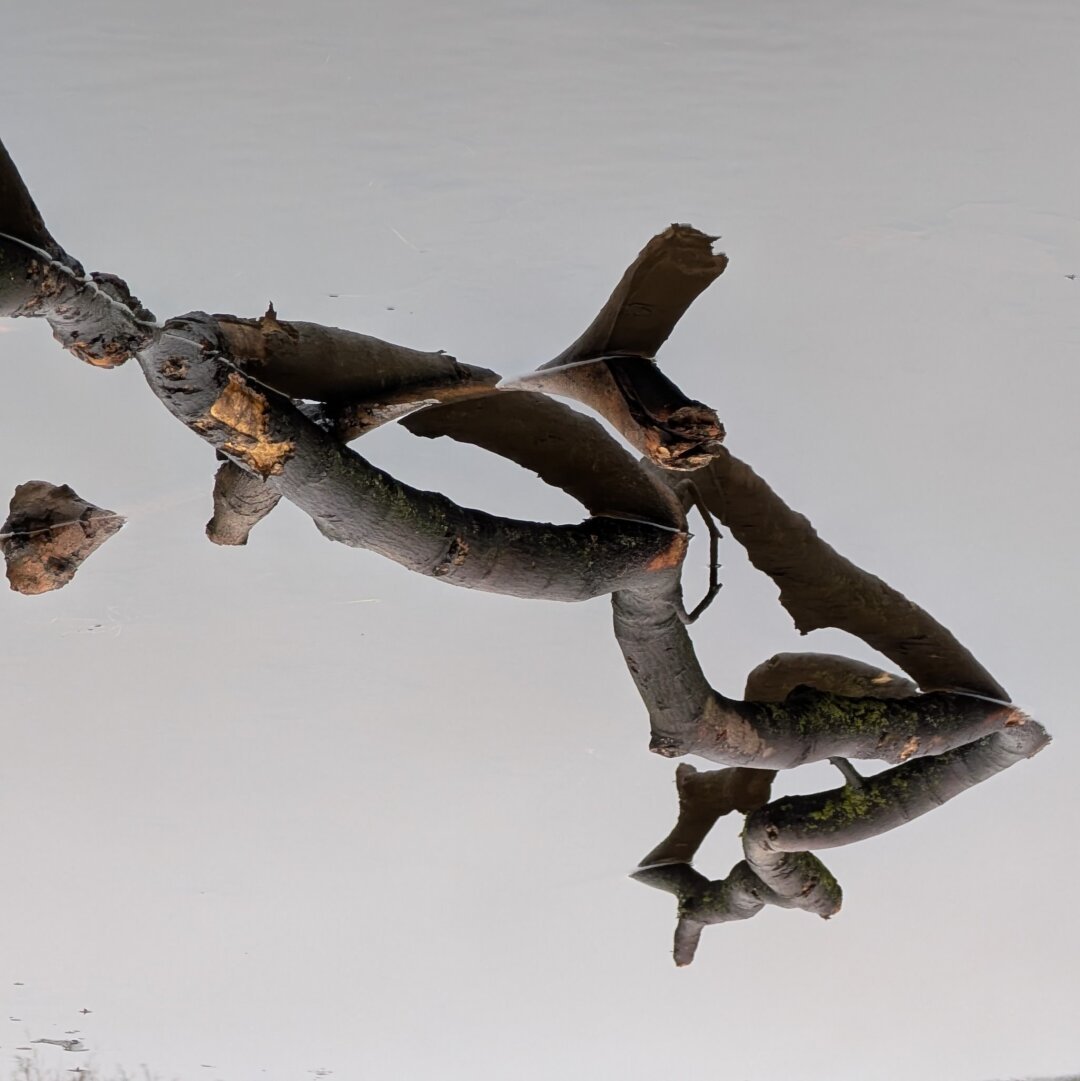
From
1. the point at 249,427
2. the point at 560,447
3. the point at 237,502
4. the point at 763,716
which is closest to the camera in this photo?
the point at 249,427

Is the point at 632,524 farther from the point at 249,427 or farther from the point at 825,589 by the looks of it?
the point at 249,427

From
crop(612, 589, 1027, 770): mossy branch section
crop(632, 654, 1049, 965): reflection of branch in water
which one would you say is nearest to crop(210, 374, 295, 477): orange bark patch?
crop(612, 589, 1027, 770): mossy branch section

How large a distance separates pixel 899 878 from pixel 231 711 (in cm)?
87

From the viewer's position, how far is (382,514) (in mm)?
1052

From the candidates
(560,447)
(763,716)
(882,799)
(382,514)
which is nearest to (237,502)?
(382,514)

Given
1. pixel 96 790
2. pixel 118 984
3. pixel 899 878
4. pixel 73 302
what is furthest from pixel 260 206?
pixel 899 878

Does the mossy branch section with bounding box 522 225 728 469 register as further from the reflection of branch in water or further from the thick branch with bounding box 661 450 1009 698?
the reflection of branch in water

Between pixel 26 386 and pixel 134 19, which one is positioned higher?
pixel 134 19

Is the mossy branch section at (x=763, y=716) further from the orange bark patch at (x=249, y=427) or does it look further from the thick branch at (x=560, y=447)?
the orange bark patch at (x=249, y=427)

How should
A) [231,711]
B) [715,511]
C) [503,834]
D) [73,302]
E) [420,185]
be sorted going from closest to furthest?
1. [73,302]
2. [420,185]
3. [715,511]
4. [231,711]
5. [503,834]

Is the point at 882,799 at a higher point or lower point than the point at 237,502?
lower

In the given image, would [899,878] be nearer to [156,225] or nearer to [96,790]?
[96,790]

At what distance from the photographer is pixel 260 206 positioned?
3.43 ft

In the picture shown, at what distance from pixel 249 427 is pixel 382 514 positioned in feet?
0.43
